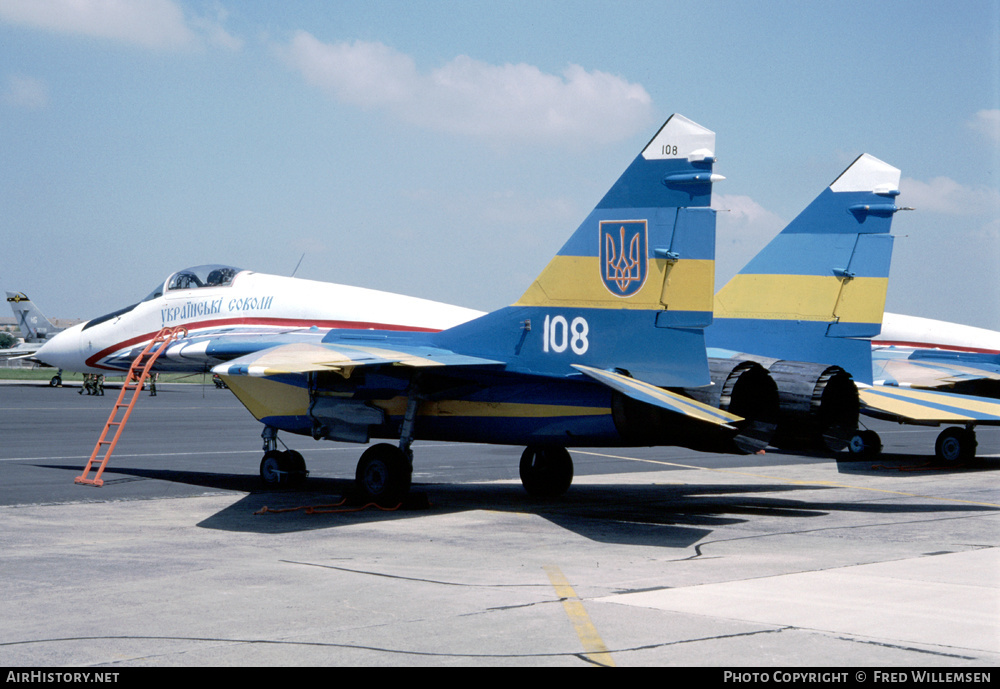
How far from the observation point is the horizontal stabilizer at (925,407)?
568 inches

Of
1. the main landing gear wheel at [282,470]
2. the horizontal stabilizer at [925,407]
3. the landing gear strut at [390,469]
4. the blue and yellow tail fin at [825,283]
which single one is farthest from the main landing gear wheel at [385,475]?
the horizontal stabilizer at [925,407]

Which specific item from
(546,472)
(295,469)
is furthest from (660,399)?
(295,469)

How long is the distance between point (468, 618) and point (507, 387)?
247 inches

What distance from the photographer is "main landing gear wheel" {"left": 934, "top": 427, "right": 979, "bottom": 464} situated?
20.6 meters

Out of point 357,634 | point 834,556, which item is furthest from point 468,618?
point 834,556

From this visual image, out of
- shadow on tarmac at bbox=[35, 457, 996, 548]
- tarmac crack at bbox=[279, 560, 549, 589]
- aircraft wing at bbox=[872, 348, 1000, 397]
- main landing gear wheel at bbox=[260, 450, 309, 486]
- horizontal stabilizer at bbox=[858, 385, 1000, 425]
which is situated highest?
aircraft wing at bbox=[872, 348, 1000, 397]

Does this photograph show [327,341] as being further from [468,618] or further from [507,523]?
[468,618]

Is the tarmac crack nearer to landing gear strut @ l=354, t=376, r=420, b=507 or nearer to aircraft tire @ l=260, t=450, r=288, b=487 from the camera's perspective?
landing gear strut @ l=354, t=376, r=420, b=507

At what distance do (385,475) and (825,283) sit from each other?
8.40m

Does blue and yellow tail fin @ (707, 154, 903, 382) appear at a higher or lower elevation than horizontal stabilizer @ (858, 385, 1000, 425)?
higher

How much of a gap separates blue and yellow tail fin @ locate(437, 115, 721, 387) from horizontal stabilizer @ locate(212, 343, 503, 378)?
3.07 ft

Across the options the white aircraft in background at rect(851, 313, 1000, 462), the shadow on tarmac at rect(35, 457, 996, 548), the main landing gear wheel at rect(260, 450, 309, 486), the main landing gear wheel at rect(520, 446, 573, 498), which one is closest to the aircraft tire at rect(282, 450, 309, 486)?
the main landing gear wheel at rect(260, 450, 309, 486)

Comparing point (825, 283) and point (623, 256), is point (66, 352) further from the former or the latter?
point (825, 283)

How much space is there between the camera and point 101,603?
721 centimetres
